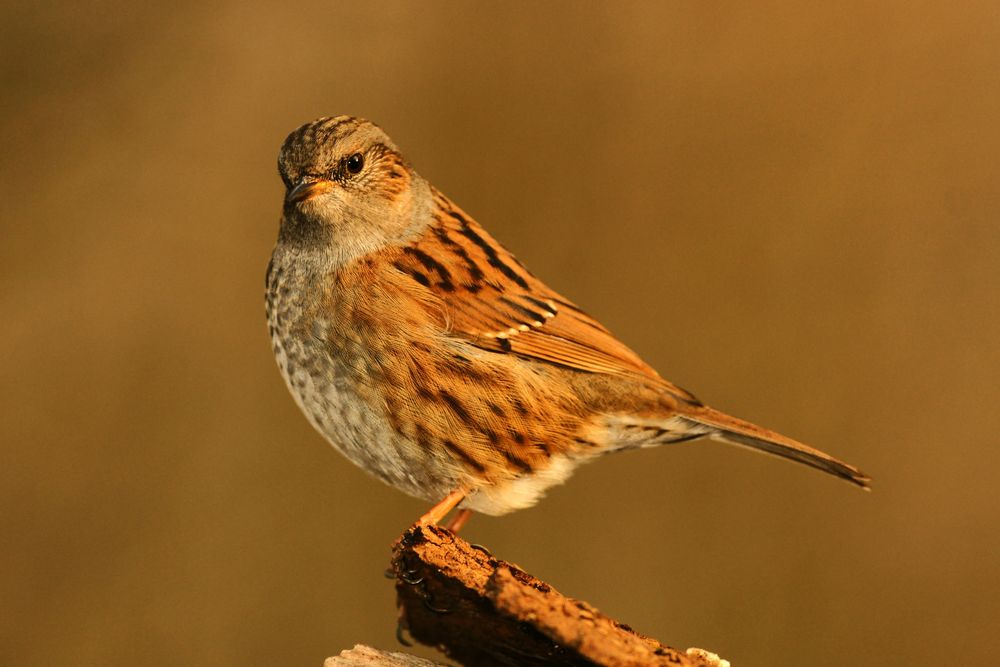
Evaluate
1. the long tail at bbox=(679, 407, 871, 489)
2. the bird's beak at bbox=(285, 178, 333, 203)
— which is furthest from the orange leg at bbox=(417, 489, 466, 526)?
the bird's beak at bbox=(285, 178, 333, 203)

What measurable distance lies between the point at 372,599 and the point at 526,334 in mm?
2368

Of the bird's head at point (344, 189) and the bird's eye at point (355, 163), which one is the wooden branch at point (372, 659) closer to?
the bird's head at point (344, 189)

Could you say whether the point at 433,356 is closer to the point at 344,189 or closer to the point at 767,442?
the point at 344,189

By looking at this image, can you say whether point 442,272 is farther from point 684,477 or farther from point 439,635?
point 684,477

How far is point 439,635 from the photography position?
133 inches

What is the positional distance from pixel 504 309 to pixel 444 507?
740mm

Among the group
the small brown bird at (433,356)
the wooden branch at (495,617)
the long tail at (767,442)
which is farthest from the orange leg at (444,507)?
the long tail at (767,442)

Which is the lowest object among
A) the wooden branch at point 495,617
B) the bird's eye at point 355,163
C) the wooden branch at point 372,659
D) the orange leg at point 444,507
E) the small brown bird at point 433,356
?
the wooden branch at point 372,659

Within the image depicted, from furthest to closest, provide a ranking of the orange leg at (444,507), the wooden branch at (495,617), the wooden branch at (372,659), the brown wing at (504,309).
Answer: the brown wing at (504,309), the orange leg at (444,507), the wooden branch at (372,659), the wooden branch at (495,617)

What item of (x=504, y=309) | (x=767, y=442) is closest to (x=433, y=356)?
(x=504, y=309)

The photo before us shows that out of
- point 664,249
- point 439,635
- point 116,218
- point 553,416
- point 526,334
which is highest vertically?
point 664,249

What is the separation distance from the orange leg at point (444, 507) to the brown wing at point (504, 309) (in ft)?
1.69

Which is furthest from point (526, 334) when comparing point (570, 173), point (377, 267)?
point (570, 173)

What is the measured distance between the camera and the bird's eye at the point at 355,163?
3.84 meters
